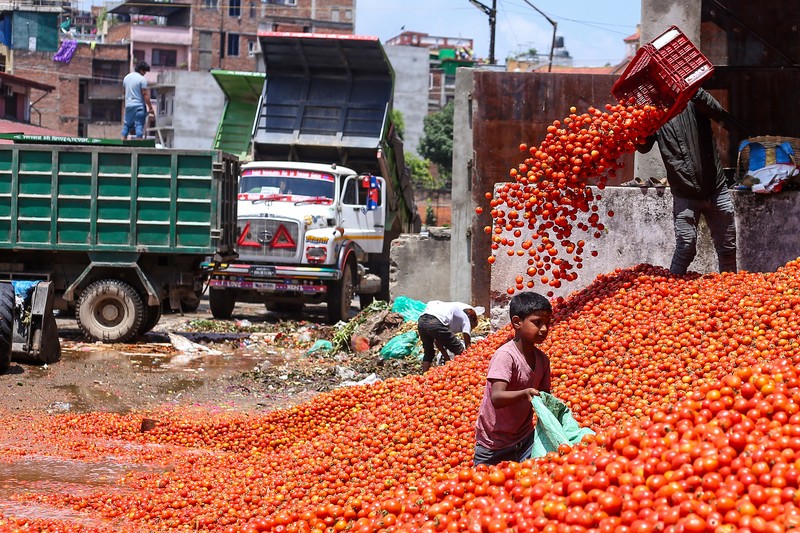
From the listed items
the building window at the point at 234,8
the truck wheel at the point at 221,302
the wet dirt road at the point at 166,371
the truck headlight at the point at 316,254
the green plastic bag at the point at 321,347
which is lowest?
the wet dirt road at the point at 166,371

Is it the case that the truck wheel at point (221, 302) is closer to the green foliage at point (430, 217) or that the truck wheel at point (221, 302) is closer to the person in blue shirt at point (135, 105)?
the person in blue shirt at point (135, 105)

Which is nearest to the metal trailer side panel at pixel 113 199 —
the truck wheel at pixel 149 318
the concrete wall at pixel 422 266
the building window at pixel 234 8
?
the truck wheel at pixel 149 318

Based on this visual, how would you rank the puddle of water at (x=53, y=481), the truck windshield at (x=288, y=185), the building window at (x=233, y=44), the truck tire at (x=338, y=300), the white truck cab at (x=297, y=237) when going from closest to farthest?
the puddle of water at (x=53, y=481) < the white truck cab at (x=297, y=237) < the truck tire at (x=338, y=300) < the truck windshield at (x=288, y=185) < the building window at (x=233, y=44)

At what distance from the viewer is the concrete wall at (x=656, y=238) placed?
9.70 metres

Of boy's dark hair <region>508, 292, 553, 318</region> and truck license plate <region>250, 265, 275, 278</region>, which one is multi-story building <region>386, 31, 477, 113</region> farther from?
boy's dark hair <region>508, 292, 553, 318</region>

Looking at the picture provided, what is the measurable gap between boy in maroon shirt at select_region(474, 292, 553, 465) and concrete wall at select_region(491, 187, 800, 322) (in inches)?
189

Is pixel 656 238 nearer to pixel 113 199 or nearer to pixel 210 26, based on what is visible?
pixel 113 199

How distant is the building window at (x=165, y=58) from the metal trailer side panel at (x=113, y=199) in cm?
5438

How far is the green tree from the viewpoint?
188ft

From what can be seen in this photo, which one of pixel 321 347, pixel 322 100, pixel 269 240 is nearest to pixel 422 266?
pixel 269 240

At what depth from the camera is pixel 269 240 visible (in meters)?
17.5

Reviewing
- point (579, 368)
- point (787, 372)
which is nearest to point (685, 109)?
point (579, 368)

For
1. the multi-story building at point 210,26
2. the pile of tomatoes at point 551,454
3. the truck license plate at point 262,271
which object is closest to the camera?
the pile of tomatoes at point 551,454

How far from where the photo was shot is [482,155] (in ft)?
46.0
